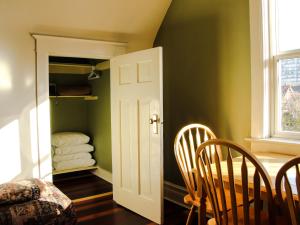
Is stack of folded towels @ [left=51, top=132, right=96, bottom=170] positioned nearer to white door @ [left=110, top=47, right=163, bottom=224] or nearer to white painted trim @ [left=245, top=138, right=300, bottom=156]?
white door @ [left=110, top=47, right=163, bottom=224]

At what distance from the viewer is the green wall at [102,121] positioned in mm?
4129

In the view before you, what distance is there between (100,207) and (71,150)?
135cm

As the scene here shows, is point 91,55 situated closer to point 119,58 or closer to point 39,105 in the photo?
point 119,58

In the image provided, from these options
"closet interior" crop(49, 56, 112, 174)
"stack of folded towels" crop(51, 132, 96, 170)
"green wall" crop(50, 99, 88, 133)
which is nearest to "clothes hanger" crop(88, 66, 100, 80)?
"closet interior" crop(49, 56, 112, 174)

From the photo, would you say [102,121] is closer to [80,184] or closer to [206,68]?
[80,184]

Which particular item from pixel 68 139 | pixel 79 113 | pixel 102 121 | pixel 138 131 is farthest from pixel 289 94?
pixel 79 113

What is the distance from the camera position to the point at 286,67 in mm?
2324

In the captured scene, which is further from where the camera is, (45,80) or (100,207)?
(100,207)

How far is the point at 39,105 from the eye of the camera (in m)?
2.86

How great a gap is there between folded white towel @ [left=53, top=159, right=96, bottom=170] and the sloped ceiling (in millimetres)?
1968

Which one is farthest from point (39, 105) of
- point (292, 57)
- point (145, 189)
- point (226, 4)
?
point (292, 57)

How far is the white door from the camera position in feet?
8.93

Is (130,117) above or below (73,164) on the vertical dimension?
above

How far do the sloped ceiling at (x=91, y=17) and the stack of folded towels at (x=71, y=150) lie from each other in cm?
175
